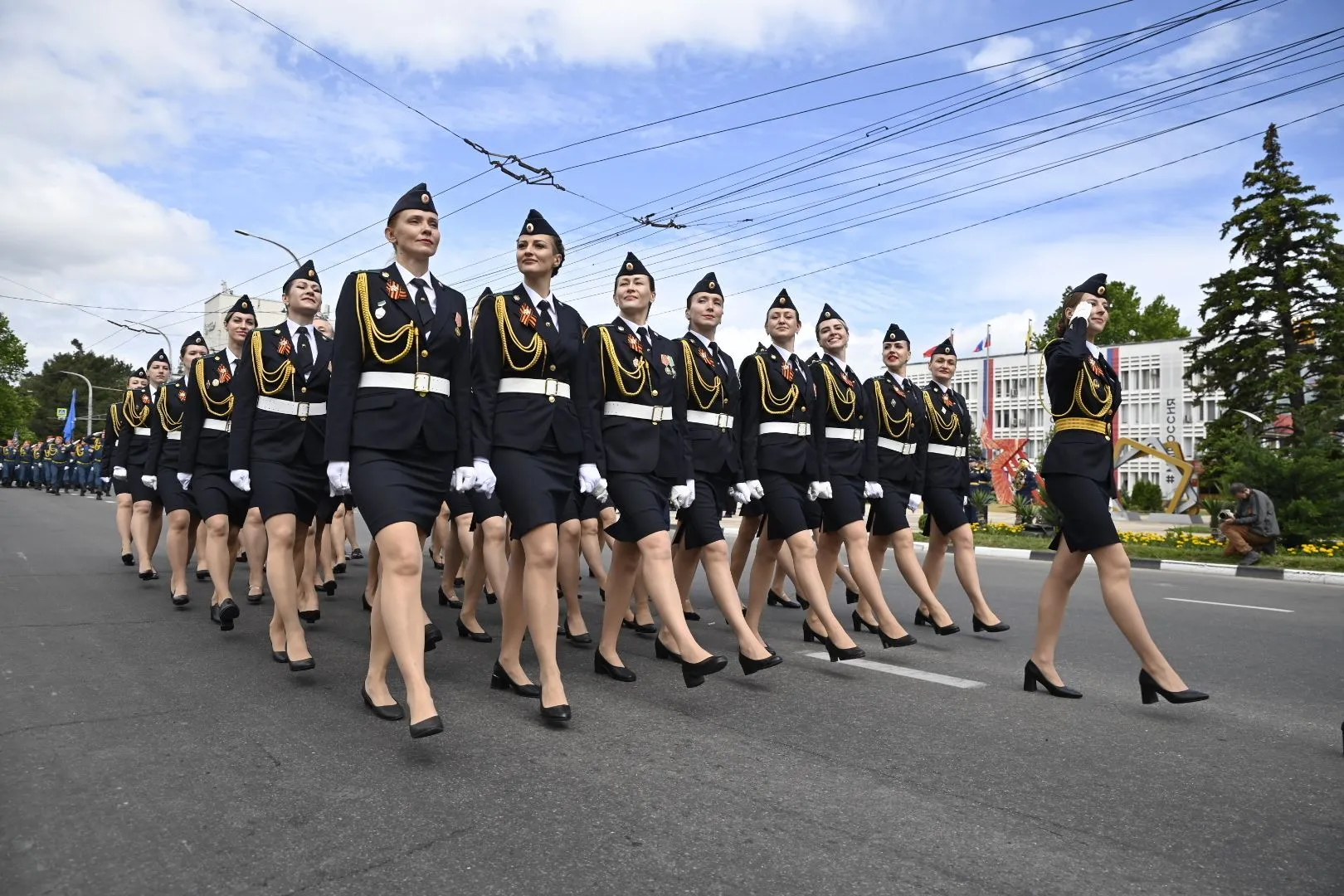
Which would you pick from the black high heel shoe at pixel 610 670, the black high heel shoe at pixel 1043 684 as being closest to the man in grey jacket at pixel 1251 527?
the black high heel shoe at pixel 1043 684

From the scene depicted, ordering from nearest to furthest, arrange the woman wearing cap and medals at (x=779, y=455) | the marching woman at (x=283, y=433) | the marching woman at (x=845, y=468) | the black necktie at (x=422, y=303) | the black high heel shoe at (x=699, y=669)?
the black necktie at (x=422, y=303)
the black high heel shoe at (x=699, y=669)
the marching woman at (x=283, y=433)
the woman wearing cap and medals at (x=779, y=455)
the marching woman at (x=845, y=468)

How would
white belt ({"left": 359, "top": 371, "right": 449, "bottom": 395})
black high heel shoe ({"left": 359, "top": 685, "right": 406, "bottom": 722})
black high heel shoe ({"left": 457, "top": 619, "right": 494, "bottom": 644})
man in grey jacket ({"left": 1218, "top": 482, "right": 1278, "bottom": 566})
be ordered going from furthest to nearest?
man in grey jacket ({"left": 1218, "top": 482, "right": 1278, "bottom": 566}) → black high heel shoe ({"left": 457, "top": 619, "right": 494, "bottom": 644}) → white belt ({"left": 359, "top": 371, "right": 449, "bottom": 395}) → black high heel shoe ({"left": 359, "top": 685, "right": 406, "bottom": 722})

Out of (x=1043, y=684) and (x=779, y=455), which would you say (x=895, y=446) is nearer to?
(x=779, y=455)

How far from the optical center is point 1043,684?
5.41 metres

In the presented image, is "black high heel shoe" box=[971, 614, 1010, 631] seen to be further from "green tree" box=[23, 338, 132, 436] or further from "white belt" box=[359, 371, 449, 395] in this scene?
"green tree" box=[23, 338, 132, 436]

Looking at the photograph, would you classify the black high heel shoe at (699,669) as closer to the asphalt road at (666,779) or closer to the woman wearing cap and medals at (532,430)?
the asphalt road at (666,779)

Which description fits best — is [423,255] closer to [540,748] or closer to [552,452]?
[552,452]

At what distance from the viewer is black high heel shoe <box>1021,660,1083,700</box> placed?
17.2 ft

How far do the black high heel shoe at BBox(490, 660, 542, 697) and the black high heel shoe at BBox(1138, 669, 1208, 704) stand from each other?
9.22ft

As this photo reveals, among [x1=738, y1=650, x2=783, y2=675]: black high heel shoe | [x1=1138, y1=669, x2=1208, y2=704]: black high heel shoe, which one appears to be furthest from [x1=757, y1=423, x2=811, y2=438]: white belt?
[x1=1138, y1=669, x2=1208, y2=704]: black high heel shoe

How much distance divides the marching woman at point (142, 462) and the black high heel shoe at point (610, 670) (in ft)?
19.3

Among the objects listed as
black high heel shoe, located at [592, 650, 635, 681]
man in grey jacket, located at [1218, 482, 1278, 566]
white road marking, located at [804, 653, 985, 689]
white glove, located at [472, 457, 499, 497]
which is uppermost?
white glove, located at [472, 457, 499, 497]

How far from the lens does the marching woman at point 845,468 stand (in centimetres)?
638

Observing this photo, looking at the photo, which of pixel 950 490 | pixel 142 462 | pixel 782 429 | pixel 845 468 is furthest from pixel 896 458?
pixel 142 462
